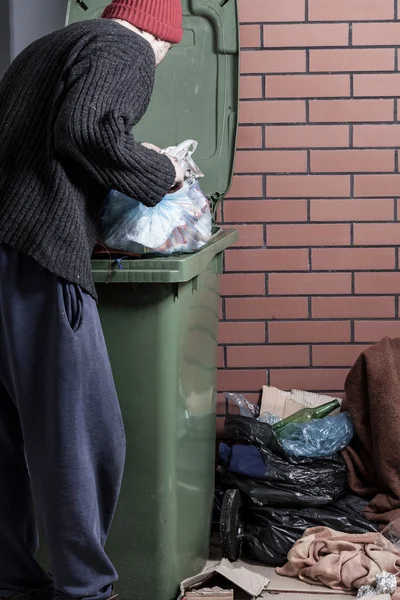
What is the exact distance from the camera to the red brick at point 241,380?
11.0 feet

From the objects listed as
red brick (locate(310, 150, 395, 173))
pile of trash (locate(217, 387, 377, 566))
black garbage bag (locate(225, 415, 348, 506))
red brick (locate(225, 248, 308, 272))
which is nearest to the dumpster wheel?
pile of trash (locate(217, 387, 377, 566))

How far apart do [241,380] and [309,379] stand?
0.89 feet

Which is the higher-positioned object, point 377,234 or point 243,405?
point 377,234

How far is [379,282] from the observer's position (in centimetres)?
327

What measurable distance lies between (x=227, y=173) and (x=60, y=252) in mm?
1181

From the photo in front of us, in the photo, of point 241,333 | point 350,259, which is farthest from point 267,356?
point 350,259

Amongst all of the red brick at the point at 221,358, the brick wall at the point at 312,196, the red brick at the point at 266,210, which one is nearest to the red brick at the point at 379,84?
the brick wall at the point at 312,196

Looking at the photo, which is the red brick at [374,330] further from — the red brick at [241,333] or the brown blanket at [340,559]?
the brown blanket at [340,559]

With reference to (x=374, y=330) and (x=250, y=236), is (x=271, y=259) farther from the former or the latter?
(x=374, y=330)

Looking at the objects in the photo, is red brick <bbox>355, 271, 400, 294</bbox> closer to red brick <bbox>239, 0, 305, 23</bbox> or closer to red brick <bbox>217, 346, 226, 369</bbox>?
red brick <bbox>217, 346, 226, 369</bbox>

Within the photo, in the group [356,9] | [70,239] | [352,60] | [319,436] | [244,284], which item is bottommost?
[319,436]

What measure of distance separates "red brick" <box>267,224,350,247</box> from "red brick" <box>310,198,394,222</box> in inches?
1.5

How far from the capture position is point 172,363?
222 centimetres

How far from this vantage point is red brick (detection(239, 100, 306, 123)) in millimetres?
3191
